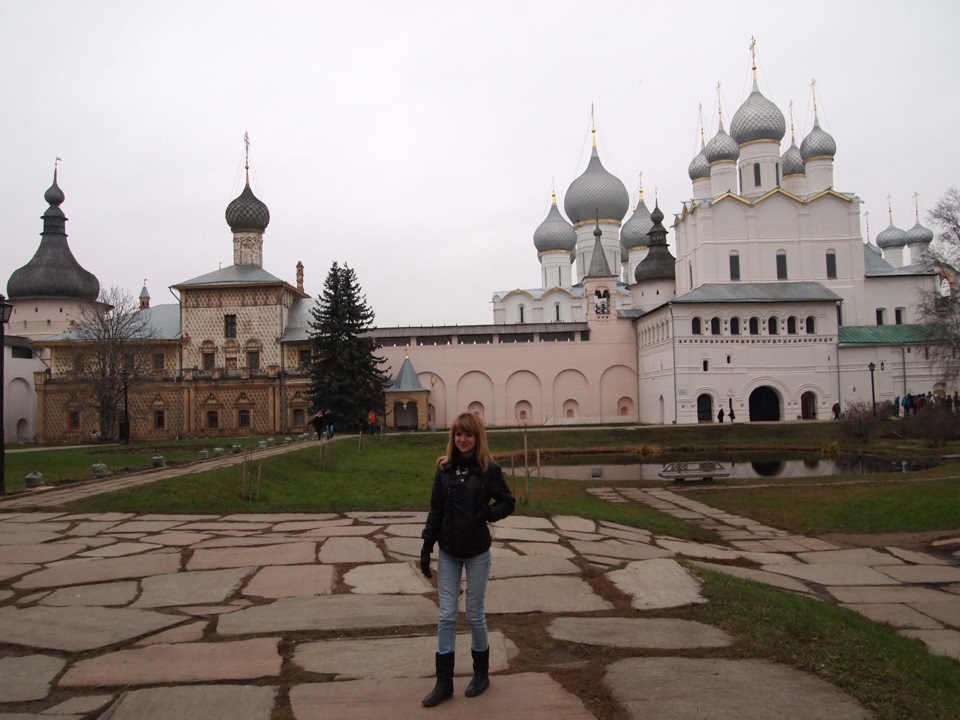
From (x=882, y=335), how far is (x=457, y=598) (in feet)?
123

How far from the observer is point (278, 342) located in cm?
3966

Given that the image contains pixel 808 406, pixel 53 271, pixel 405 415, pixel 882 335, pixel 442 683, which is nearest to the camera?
pixel 442 683

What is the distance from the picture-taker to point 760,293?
36.5 metres

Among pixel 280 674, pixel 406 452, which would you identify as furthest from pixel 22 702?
pixel 406 452

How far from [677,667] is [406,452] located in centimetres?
2260

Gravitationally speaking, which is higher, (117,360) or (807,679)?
(117,360)

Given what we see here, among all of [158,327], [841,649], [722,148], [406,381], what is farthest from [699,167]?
[841,649]

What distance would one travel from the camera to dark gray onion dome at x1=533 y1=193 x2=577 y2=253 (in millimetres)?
51938

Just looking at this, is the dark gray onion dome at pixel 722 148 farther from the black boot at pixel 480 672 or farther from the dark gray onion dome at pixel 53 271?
the black boot at pixel 480 672

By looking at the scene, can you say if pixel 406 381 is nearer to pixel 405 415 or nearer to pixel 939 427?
pixel 405 415

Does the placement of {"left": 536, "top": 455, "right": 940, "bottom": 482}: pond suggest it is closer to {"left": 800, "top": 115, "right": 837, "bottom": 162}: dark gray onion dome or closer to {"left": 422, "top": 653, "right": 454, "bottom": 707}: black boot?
{"left": 422, "top": 653, "right": 454, "bottom": 707}: black boot

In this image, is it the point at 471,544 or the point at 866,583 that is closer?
the point at 471,544

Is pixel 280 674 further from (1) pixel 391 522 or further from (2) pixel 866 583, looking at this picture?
(2) pixel 866 583

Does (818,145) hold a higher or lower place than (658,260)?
higher
